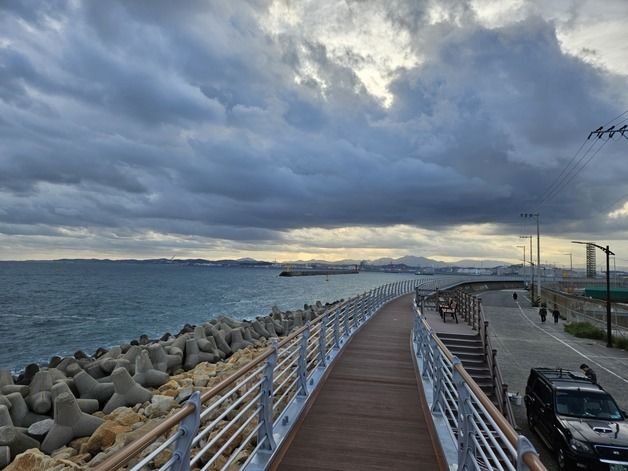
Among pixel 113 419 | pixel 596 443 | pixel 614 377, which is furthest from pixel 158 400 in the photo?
pixel 614 377

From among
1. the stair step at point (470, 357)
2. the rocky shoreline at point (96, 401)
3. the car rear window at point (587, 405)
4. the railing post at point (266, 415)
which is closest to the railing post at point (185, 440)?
the rocky shoreline at point (96, 401)

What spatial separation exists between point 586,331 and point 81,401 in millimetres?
30171

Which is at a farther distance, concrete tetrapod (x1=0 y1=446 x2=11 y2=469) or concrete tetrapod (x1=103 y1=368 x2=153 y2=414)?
concrete tetrapod (x1=103 y1=368 x2=153 y2=414)

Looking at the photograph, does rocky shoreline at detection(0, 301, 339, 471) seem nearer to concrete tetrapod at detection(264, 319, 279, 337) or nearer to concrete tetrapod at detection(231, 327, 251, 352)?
concrete tetrapod at detection(231, 327, 251, 352)

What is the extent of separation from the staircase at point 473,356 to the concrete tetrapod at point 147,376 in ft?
27.7

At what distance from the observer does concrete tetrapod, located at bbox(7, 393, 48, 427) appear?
9.19 metres

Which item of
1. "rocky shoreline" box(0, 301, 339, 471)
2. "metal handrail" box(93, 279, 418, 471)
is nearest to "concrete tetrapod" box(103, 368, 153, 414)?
"rocky shoreline" box(0, 301, 339, 471)

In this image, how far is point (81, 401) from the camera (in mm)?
9570

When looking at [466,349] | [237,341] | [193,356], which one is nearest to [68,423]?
[193,356]

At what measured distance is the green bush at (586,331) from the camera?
27.4 meters

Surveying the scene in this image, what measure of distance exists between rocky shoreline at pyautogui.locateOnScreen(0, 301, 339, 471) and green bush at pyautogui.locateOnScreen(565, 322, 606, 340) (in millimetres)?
23705

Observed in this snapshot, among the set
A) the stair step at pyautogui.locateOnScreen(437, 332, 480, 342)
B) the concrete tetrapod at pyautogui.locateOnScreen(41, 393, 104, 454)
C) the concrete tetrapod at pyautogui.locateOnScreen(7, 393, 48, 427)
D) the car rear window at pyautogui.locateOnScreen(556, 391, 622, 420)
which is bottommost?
the concrete tetrapod at pyautogui.locateOnScreen(7, 393, 48, 427)

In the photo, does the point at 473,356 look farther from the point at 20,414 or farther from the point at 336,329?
the point at 20,414

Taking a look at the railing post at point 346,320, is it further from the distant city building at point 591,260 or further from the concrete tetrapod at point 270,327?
the distant city building at point 591,260
